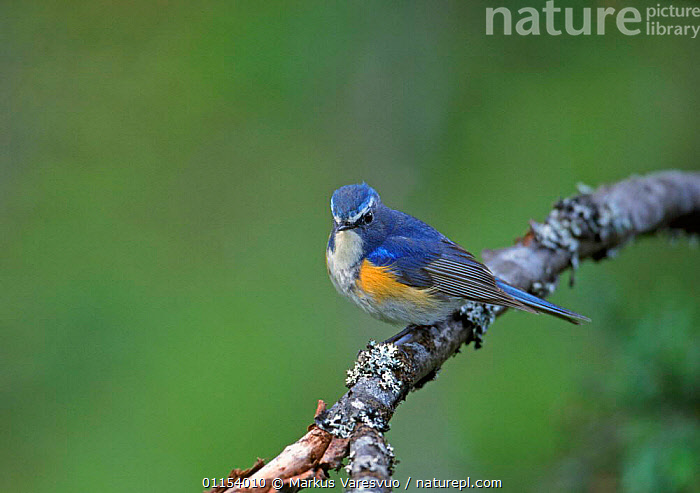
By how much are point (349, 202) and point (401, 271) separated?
1.42 feet

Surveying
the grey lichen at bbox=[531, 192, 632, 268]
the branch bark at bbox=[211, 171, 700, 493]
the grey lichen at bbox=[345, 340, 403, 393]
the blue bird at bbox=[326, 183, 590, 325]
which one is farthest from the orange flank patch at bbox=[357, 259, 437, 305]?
the grey lichen at bbox=[531, 192, 632, 268]

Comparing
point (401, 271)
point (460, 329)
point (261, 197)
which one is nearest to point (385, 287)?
point (401, 271)

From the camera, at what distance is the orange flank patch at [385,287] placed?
2.97 metres

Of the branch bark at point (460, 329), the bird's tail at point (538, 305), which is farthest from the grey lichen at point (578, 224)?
the bird's tail at point (538, 305)

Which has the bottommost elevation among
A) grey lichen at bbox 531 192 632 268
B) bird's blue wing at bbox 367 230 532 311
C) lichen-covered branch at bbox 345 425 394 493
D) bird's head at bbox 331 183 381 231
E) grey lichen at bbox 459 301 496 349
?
lichen-covered branch at bbox 345 425 394 493

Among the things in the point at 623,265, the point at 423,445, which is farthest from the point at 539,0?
the point at 423,445

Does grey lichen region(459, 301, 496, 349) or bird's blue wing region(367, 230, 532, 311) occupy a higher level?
bird's blue wing region(367, 230, 532, 311)

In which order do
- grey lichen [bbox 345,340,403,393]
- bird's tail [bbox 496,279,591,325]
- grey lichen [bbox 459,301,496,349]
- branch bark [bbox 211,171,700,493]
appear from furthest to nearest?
grey lichen [bbox 459,301,496,349]
bird's tail [bbox 496,279,591,325]
grey lichen [bbox 345,340,403,393]
branch bark [bbox 211,171,700,493]

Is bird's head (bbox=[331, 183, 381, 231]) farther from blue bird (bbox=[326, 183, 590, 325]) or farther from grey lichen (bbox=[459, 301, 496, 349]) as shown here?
grey lichen (bbox=[459, 301, 496, 349])

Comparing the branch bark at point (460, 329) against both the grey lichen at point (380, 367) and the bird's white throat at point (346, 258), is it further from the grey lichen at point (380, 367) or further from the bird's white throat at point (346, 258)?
the bird's white throat at point (346, 258)

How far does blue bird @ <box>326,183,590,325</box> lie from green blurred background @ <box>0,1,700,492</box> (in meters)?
1.30

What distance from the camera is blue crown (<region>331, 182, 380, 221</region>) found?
3.09m

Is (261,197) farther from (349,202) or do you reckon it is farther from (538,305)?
(538,305)

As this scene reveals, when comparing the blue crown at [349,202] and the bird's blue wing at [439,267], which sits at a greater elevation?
the blue crown at [349,202]
